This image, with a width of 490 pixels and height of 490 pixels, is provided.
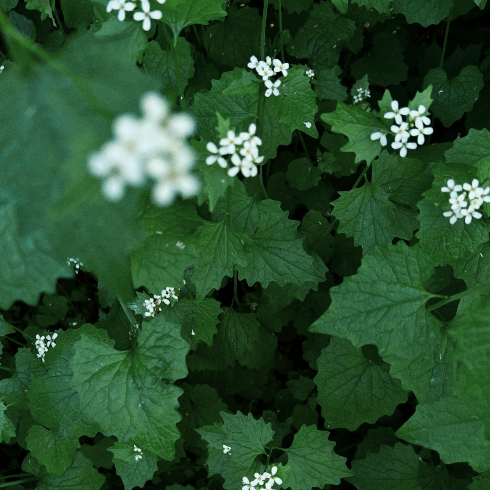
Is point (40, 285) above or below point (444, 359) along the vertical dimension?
above

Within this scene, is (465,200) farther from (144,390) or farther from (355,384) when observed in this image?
(144,390)

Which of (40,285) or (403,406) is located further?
(403,406)

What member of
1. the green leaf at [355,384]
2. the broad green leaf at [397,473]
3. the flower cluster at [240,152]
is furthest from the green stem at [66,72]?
the broad green leaf at [397,473]

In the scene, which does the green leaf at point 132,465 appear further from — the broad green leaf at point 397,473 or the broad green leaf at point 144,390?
the broad green leaf at point 397,473

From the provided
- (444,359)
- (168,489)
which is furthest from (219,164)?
(168,489)

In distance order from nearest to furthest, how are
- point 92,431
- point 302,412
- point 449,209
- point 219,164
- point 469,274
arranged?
point 219,164, point 449,209, point 469,274, point 92,431, point 302,412

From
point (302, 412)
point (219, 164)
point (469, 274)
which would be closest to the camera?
point (219, 164)

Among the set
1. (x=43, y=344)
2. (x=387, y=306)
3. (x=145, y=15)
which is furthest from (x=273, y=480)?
(x=145, y=15)

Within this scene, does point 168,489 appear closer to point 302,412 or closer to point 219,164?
point 302,412
